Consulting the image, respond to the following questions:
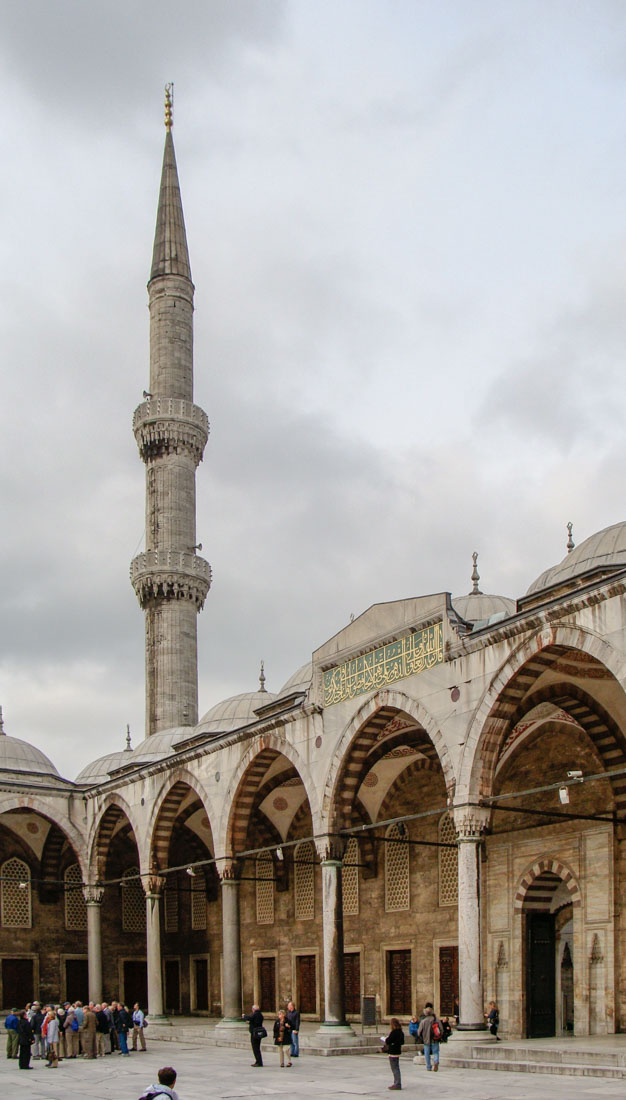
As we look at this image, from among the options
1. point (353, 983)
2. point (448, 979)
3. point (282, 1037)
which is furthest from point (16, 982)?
point (282, 1037)

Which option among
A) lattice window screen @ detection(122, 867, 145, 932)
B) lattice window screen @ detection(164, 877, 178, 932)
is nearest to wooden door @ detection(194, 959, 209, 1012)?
lattice window screen @ detection(164, 877, 178, 932)

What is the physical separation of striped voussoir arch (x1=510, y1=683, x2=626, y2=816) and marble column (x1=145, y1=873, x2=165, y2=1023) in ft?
30.0

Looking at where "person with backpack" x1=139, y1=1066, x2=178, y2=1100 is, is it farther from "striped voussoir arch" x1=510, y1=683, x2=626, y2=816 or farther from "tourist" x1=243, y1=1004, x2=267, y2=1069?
"striped voussoir arch" x1=510, y1=683, x2=626, y2=816

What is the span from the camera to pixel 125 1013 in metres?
16.8

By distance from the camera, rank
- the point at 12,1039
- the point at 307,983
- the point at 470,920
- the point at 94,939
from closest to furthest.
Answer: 1. the point at 470,920
2. the point at 12,1039
3. the point at 307,983
4. the point at 94,939

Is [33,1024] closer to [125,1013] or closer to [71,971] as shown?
[125,1013]

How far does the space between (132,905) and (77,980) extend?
1955mm

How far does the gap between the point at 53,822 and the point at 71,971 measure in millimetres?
3783

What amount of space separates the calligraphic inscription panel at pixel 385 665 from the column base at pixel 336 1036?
13.8 ft

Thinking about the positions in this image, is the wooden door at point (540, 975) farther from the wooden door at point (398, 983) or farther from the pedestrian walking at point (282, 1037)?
the pedestrian walking at point (282, 1037)

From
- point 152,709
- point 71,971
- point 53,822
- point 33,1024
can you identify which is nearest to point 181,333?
point 152,709

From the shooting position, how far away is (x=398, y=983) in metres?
19.9

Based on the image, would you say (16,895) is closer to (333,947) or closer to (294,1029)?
(333,947)

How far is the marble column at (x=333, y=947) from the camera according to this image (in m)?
15.7
